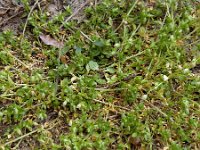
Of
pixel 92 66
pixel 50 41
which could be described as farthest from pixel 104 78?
pixel 50 41

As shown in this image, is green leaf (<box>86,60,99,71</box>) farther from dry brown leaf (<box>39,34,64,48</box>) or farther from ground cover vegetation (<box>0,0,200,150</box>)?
dry brown leaf (<box>39,34,64,48</box>)

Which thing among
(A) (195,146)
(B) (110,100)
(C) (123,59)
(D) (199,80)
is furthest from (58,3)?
(A) (195,146)

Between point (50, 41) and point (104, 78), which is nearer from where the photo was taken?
point (104, 78)

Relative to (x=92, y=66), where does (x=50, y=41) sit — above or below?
above

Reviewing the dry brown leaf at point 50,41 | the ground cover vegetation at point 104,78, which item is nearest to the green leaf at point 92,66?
the ground cover vegetation at point 104,78

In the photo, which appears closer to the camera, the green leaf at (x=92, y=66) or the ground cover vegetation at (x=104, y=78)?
the ground cover vegetation at (x=104, y=78)

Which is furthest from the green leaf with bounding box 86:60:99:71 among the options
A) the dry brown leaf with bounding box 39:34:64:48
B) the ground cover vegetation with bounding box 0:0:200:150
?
the dry brown leaf with bounding box 39:34:64:48

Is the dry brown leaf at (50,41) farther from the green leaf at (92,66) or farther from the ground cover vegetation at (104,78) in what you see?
the green leaf at (92,66)

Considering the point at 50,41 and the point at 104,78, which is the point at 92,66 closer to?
the point at 104,78

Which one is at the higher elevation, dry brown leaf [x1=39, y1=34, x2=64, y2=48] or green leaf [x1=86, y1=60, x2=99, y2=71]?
dry brown leaf [x1=39, y1=34, x2=64, y2=48]
